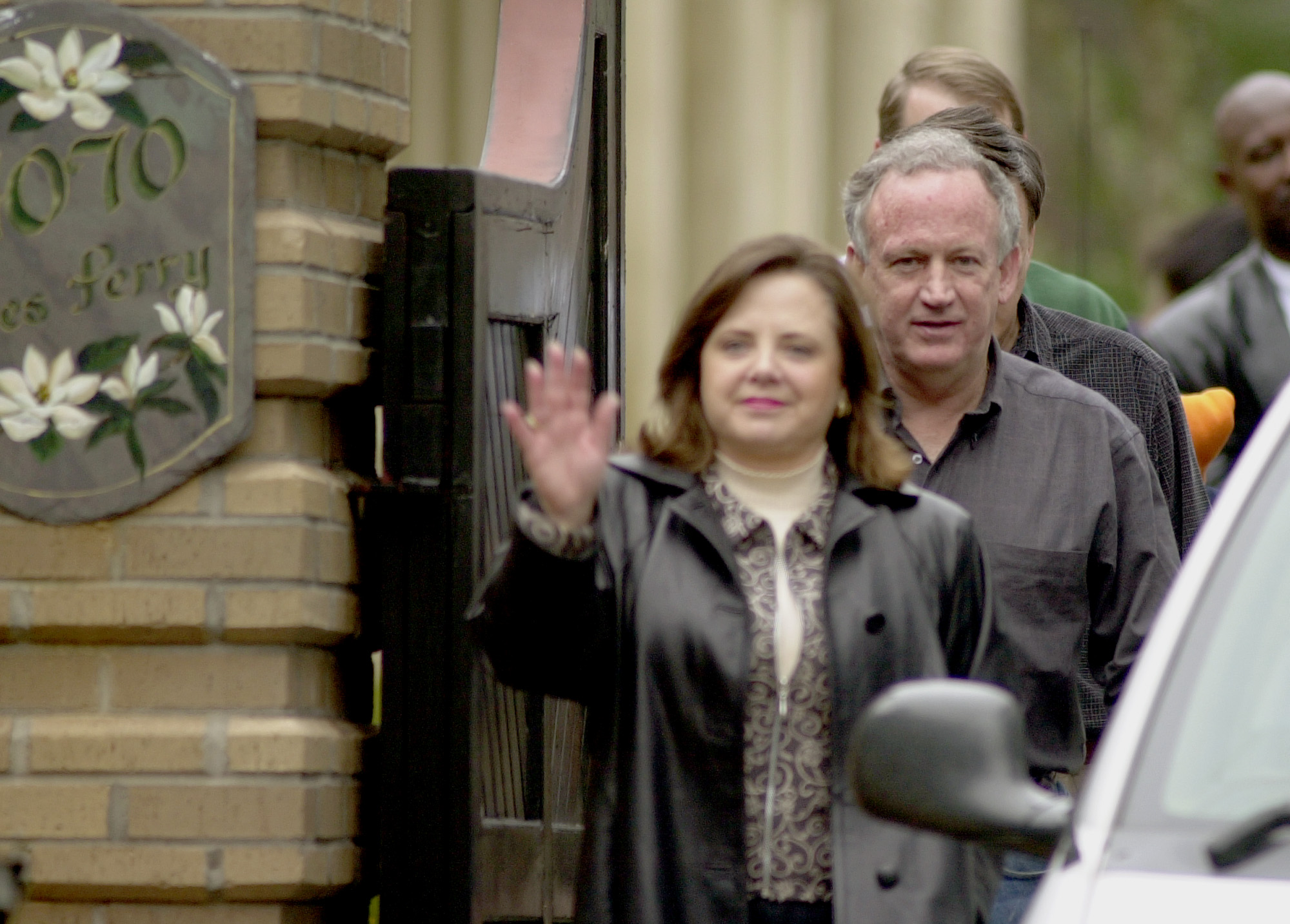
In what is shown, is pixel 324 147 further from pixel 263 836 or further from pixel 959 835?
pixel 959 835

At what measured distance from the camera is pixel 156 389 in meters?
3.77

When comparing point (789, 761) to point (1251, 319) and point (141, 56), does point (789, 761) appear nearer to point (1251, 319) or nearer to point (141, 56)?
point (141, 56)

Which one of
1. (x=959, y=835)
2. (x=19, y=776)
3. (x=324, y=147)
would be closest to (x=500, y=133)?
(x=324, y=147)

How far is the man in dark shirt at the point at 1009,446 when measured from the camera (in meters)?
3.77

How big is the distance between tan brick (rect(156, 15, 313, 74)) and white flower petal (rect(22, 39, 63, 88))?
194 millimetres

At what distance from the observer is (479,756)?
13.0 feet

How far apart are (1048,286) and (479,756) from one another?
2085mm

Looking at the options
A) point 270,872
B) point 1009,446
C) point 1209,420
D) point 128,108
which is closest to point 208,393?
point 128,108

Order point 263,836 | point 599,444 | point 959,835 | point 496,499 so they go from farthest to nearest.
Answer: point 496,499, point 263,836, point 599,444, point 959,835

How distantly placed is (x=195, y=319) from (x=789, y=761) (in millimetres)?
1342

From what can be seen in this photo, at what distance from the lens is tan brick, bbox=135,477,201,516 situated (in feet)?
12.4

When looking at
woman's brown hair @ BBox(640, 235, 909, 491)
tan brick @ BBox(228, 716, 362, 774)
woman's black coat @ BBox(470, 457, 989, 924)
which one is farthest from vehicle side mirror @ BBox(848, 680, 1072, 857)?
tan brick @ BBox(228, 716, 362, 774)

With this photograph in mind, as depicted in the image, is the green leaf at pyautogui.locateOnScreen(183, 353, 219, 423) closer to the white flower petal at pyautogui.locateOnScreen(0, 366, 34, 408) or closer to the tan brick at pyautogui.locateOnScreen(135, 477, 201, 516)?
the tan brick at pyautogui.locateOnScreen(135, 477, 201, 516)

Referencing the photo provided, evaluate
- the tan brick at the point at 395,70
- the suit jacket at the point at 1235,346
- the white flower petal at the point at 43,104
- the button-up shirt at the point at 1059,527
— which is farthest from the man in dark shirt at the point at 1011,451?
the suit jacket at the point at 1235,346
